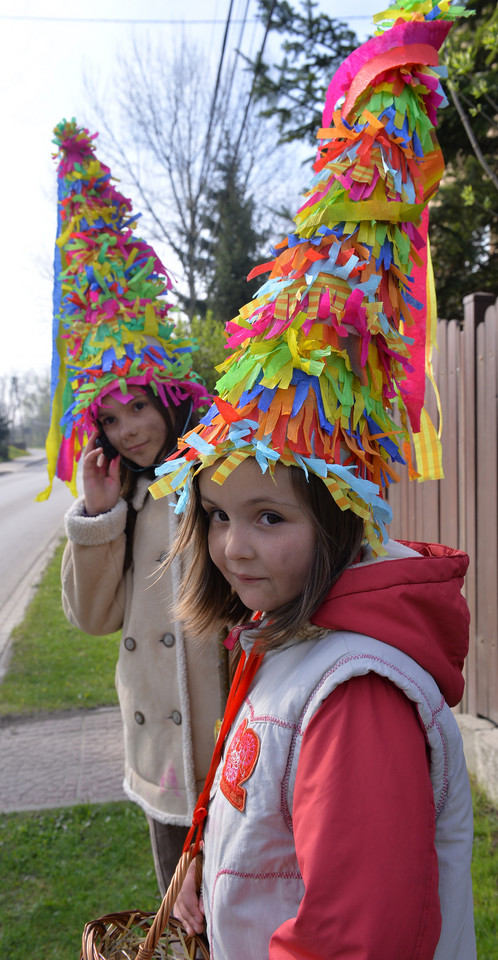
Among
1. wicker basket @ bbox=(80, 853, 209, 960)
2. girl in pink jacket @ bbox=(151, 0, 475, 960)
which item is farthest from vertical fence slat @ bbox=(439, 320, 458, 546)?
wicker basket @ bbox=(80, 853, 209, 960)

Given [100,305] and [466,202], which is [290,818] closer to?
[100,305]

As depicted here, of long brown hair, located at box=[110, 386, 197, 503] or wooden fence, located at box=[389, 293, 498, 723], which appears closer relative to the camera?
long brown hair, located at box=[110, 386, 197, 503]

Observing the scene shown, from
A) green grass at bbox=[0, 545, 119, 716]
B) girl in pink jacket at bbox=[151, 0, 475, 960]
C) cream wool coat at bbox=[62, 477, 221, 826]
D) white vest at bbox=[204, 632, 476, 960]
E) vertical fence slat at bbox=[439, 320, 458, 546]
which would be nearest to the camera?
girl in pink jacket at bbox=[151, 0, 475, 960]

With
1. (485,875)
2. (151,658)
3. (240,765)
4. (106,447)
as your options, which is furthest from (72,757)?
(240,765)

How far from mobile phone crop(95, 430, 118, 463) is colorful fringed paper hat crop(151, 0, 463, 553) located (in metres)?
1.00

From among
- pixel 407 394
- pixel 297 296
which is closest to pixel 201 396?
pixel 407 394

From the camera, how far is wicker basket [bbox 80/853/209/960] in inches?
54.1

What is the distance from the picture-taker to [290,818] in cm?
109

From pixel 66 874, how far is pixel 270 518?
112 inches

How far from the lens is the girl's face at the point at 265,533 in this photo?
3.81 feet

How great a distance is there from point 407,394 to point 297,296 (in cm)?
41

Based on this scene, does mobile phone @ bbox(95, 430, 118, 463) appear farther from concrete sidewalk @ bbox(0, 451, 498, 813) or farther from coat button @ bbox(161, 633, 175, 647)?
concrete sidewalk @ bbox(0, 451, 498, 813)

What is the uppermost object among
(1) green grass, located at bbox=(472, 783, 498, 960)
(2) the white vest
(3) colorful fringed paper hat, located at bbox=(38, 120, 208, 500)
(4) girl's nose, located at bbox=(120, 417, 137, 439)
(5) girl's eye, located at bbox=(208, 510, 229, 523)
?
(3) colorful fringed paper hat, located at bbox=(38, 120, 208, 500)

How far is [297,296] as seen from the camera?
1.20 m
